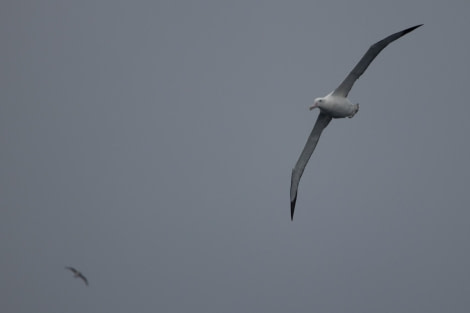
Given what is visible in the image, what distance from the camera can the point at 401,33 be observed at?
18.5 m

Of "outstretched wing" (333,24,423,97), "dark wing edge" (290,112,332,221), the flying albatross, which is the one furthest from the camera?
"dark wing edge" (290,112,332,221)

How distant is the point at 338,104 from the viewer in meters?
21.3

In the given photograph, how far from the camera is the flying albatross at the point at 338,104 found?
18.7 metres

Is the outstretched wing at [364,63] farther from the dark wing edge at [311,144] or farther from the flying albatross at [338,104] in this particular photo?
the dark wing edge at [311,144]

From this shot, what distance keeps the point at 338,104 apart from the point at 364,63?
2.26m

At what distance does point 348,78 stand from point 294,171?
4.67 m

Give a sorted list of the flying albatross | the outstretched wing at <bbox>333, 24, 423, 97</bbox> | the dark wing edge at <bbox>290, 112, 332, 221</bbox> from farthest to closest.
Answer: the dark wing edge at <bbox>290, 112, 332, 221</bbox> → the flying albatross → the outstretched wing at <bbox>333, 24, 423, 97</bbox>

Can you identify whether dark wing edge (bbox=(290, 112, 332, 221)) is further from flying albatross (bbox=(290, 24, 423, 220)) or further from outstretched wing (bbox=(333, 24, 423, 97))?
outstretched wing (bbox=(333, 24, 423, 97))

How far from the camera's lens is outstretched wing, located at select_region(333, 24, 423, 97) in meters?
18.5

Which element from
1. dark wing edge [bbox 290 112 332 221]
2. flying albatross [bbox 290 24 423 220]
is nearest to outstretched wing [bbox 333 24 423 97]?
flying albatross [bbox 290 24 423 220]

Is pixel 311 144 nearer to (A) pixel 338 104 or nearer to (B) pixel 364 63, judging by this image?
(A) pixel 338 104

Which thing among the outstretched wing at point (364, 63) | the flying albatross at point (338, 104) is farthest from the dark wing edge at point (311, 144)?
the outstretched wing at point (364, 63)

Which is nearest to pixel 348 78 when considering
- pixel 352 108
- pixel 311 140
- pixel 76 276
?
pixel 352 108

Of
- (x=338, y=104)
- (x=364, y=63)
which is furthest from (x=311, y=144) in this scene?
(x=364, y=63)
